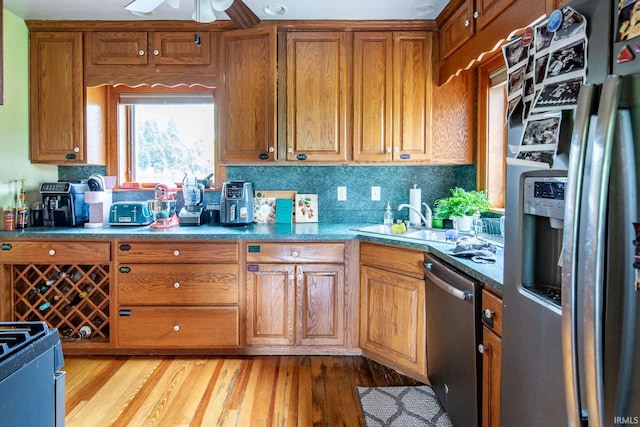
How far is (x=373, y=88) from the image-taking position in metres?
2.65

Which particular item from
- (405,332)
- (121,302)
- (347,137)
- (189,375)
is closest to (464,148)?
(347,137)

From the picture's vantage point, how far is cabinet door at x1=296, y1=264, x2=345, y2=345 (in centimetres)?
247

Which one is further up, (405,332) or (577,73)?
(577,73)

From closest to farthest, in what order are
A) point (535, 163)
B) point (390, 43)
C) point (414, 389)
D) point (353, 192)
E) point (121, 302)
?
point (535, 163)
point (414, 389)
point (121, 302)
point (390, 43)
point (353, 192)

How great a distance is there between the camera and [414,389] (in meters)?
2.13

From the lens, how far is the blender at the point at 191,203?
2.73m

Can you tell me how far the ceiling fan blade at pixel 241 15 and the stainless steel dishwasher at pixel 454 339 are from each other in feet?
6.27

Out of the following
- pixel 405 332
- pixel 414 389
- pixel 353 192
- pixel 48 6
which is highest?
pixel 48 6

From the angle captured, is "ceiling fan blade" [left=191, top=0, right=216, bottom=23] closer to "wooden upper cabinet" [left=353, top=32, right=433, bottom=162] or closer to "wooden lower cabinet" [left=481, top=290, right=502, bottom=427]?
"wooden upper cabinet" [left=353, top=32, right=433, bottom=162]

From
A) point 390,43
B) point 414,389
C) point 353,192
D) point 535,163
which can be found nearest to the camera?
point 535,163

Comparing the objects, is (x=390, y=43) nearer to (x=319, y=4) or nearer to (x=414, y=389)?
(x=319, y=4)

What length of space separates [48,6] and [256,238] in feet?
6.75

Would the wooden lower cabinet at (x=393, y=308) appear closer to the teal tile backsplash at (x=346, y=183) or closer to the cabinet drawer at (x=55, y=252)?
the teal tile backsplash at (x=346, y=183)

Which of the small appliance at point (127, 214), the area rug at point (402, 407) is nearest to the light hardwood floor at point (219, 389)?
the area rug at point (402, 407)
